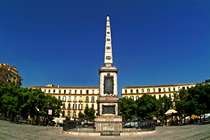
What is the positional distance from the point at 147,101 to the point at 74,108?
2201 inches

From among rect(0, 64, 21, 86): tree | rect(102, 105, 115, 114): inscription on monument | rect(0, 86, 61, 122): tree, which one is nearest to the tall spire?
rect(102, 105, 115, 114): inscription on monument

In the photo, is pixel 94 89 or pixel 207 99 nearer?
pixel 207 99

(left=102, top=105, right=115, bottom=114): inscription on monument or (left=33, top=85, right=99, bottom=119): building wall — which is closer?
(left=102, top=105, right=115, bottom=114): inscription on monument

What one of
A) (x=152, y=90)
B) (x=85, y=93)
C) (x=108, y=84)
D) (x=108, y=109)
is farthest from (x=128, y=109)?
(x=85, y=93)

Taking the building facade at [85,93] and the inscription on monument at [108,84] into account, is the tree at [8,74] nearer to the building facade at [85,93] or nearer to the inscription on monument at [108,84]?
the building facade at [85,93]

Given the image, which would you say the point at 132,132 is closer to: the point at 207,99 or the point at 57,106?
the point at 207,99

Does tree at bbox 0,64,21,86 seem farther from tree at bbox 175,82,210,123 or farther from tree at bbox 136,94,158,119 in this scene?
tree at bbox 175,82,210,123

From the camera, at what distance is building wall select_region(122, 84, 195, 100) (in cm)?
12550

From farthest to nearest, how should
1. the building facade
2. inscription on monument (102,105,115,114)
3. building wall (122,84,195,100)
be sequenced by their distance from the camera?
1. the building facade
2. building wall (122,84,195,100)
3. inscription on monument (102,105,115,114)

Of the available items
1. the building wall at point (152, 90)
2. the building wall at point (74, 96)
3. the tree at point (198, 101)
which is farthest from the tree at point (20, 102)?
the building wall at point (152, 90)

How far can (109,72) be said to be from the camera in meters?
36.9

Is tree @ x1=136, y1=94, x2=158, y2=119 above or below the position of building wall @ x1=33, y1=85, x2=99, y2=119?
below

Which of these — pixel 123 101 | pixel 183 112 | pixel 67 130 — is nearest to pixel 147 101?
pixel 123 101

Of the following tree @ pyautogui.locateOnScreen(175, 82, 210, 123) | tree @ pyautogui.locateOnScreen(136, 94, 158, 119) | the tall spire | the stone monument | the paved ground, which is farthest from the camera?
tree @ pyautogui.locateOnScreen(136, 94, 158, 119)
